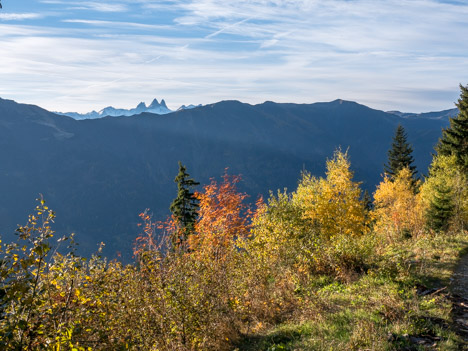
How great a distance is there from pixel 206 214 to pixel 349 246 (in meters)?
19.2

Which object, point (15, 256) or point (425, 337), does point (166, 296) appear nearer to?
point (15, 256)

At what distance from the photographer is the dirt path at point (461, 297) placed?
6.85 m

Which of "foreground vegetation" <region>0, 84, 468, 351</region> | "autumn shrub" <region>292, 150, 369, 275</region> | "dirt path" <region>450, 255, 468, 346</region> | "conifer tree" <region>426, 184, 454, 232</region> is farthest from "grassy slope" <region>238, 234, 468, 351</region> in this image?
"conifer tree" <region>426, 184, 454, 232</region>

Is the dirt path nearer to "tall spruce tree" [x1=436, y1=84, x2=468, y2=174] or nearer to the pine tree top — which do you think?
the pine tree top

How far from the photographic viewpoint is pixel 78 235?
184 meters

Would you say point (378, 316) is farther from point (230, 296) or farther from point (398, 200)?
point (398, 200)

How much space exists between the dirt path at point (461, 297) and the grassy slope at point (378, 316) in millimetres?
160

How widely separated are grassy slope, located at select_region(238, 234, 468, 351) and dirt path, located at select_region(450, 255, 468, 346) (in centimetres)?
16

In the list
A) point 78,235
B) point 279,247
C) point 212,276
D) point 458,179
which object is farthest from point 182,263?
point 78,235

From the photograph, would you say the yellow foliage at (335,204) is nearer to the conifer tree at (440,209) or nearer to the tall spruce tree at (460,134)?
the conifer tree at (440,209)

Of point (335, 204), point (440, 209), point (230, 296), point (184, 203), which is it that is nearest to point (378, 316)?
point (230, 296)

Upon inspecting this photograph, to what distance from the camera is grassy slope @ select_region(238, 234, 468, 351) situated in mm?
6328

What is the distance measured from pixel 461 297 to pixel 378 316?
2.95 meters

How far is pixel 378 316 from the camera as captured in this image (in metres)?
7.43
